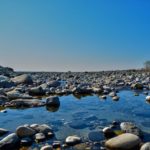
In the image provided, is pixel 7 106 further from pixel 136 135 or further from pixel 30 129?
pixel 136 135

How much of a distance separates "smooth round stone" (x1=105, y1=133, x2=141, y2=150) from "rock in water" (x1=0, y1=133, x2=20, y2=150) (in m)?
2.69

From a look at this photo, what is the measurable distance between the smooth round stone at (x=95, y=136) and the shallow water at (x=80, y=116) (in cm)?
19

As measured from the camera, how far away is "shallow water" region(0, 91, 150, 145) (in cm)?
1227

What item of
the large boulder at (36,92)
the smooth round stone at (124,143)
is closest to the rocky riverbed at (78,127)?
the smooth round stone at (124,143)

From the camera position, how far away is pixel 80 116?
14.8 meters

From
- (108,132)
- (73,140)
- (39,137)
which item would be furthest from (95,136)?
(39,137)

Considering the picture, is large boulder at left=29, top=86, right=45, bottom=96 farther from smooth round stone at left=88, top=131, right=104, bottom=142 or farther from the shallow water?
smooth round stone at left=88, top=131, right=104, bottom=142

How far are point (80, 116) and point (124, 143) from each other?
17.4ft

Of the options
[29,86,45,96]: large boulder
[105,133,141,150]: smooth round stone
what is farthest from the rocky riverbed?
[29,86,45,96]: large boulder

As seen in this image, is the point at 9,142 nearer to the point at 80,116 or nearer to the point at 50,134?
the point at 50,134

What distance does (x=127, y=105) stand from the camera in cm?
1830

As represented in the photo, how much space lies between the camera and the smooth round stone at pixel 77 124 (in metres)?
12.4

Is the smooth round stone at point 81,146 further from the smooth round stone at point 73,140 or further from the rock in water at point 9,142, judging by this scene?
the rock in water at point 9,142

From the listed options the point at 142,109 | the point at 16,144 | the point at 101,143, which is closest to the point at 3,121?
the point at 16,144
